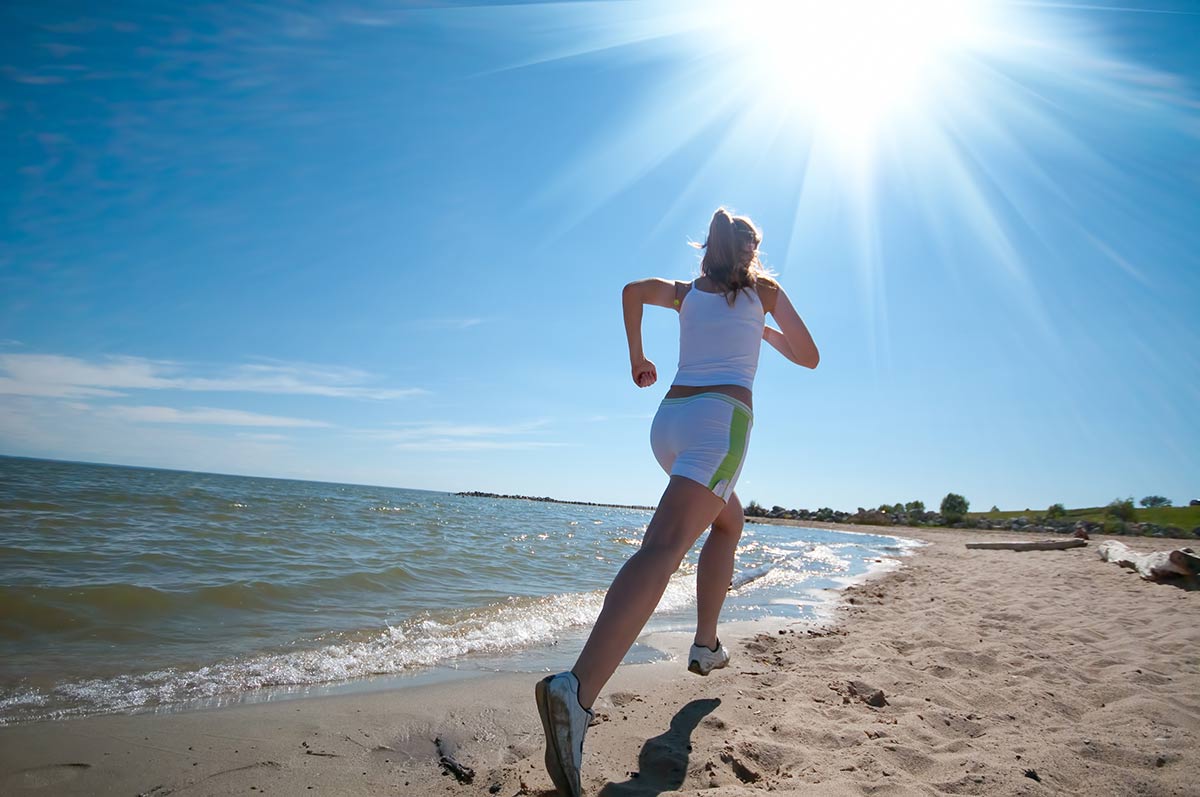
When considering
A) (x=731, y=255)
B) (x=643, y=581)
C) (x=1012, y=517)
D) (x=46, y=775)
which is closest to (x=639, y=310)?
(x=731, y=255)

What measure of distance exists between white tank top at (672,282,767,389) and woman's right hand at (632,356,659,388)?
0.39 feet

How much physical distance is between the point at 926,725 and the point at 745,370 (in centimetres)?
174

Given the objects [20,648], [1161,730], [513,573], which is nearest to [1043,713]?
[1161,730]

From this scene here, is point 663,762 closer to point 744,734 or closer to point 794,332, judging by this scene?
point 744,734

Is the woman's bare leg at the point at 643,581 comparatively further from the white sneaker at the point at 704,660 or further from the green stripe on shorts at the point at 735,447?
the white sneaker at the point at 704,660

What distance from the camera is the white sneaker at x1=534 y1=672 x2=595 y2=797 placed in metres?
1.79

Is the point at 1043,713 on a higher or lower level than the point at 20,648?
higher

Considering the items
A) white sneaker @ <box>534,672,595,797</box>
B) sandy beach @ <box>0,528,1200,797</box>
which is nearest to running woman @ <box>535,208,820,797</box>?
white sneaker @ <box>534,672,595,797</box>

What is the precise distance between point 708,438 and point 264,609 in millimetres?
4506

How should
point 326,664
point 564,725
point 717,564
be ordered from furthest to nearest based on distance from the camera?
point 326,664, point 717,564, point 564,725

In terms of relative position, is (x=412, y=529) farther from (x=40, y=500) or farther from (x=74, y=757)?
(x=74, y=757)

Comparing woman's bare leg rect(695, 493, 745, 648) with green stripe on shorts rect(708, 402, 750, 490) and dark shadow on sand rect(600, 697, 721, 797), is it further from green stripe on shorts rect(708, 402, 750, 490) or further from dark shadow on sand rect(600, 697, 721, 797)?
green stripe on shorts rect(708, 402, 750, 490)

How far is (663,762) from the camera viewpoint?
2.29 meters

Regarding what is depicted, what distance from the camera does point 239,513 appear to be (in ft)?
44.5
